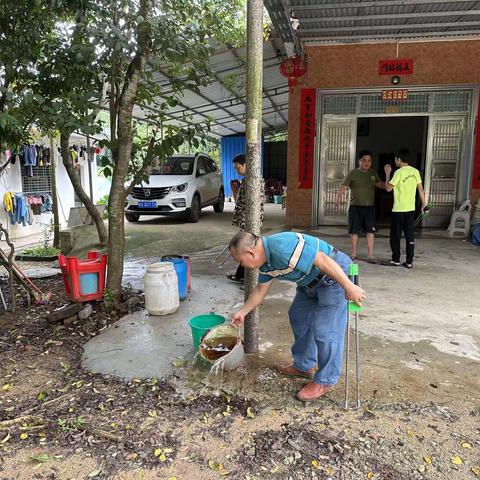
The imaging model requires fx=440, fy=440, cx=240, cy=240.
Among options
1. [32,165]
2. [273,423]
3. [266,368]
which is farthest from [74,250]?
[273,423]

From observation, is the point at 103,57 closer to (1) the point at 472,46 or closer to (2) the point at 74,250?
(2) the point at 74,250

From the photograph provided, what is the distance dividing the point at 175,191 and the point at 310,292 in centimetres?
821

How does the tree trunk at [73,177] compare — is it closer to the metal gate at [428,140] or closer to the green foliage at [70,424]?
the green foliage at [70,424]

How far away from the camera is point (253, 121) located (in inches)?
125

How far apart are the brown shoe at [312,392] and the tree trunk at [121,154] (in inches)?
95.2

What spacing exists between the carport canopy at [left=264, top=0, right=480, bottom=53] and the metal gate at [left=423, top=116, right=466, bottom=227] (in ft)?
5.44

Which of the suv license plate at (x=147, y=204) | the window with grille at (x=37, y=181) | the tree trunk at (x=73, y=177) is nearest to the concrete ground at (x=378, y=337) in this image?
the tree trunk at (x=73, y=177)

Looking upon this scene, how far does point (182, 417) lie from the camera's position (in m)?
2.71

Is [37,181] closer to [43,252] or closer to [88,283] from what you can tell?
[43,252]

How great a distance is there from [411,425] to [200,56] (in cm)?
373

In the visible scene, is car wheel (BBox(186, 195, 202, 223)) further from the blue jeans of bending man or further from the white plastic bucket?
the blue jeans of bending man

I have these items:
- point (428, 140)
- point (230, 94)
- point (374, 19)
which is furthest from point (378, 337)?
point (230, 94)

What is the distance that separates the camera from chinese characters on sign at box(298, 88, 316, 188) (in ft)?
29.5

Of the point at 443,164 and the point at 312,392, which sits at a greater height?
the point at 443,164
